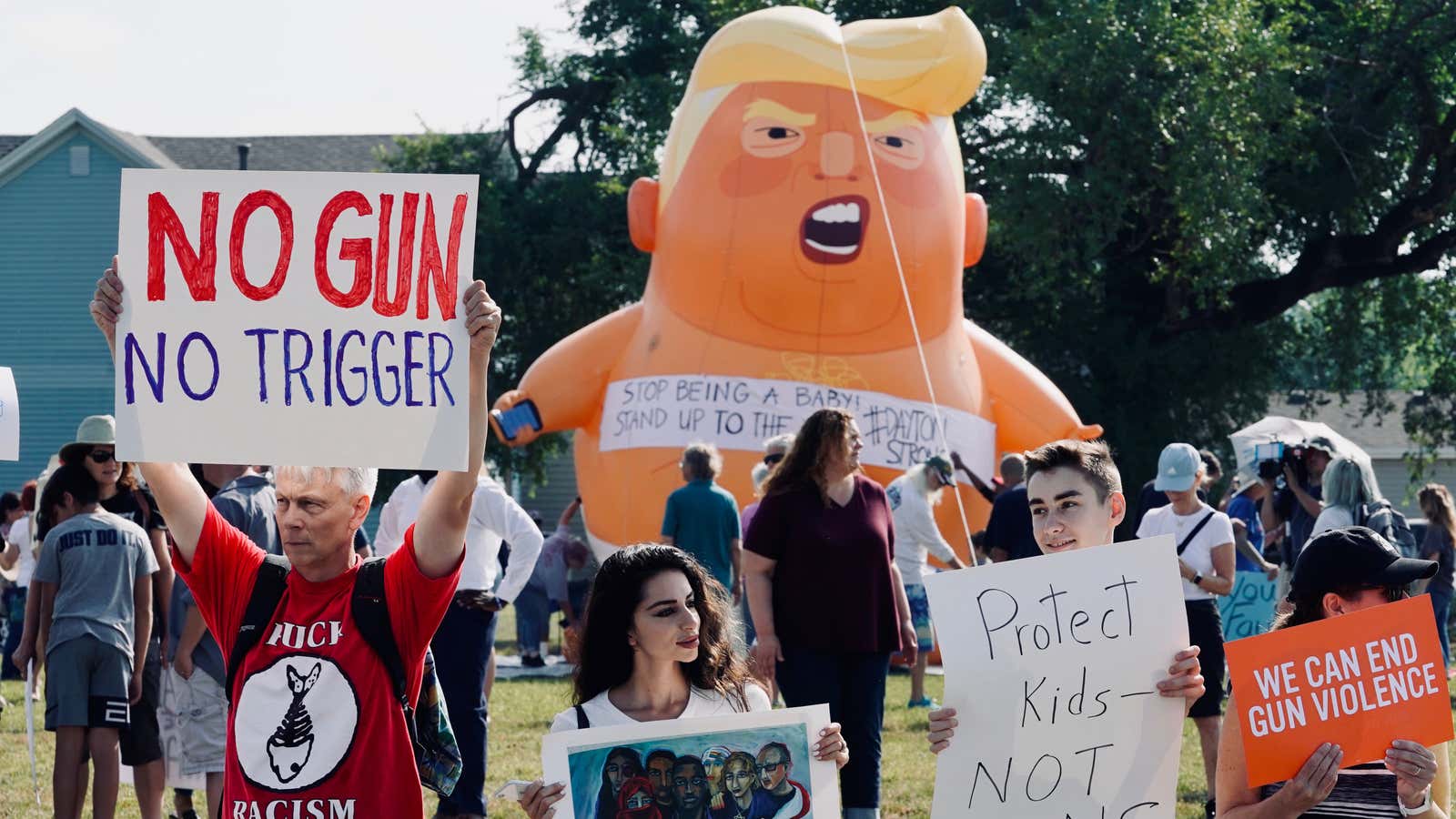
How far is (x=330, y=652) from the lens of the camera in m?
3.08

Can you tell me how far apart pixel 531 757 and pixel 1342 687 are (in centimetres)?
586

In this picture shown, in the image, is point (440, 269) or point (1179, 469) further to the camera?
point (1179, 469)

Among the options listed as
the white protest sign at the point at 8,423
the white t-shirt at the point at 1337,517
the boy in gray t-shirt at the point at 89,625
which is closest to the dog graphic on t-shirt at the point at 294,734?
the white protest sign at the point at 8,423

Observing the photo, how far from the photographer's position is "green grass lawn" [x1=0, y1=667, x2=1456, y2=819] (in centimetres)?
723

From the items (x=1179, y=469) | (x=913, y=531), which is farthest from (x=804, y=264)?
(x=1179, y=469)

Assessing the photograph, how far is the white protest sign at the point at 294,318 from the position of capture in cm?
313

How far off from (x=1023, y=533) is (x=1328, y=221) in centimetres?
1261

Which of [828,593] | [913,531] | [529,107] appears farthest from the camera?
[529,107]

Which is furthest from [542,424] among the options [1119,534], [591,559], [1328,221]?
[1328,221]

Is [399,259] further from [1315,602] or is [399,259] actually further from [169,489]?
[1315,602]

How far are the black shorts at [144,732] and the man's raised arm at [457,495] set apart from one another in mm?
3457

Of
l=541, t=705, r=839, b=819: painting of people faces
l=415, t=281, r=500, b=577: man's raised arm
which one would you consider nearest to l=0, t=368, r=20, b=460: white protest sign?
l=415, t=281, r=500, b=577: man's raised arm

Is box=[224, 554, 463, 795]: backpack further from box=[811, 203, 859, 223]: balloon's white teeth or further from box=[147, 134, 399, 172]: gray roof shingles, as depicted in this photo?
box=[147, 134, 399, 172]: gray roof shingles

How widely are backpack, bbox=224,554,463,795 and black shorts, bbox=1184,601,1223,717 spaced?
4247 mm
